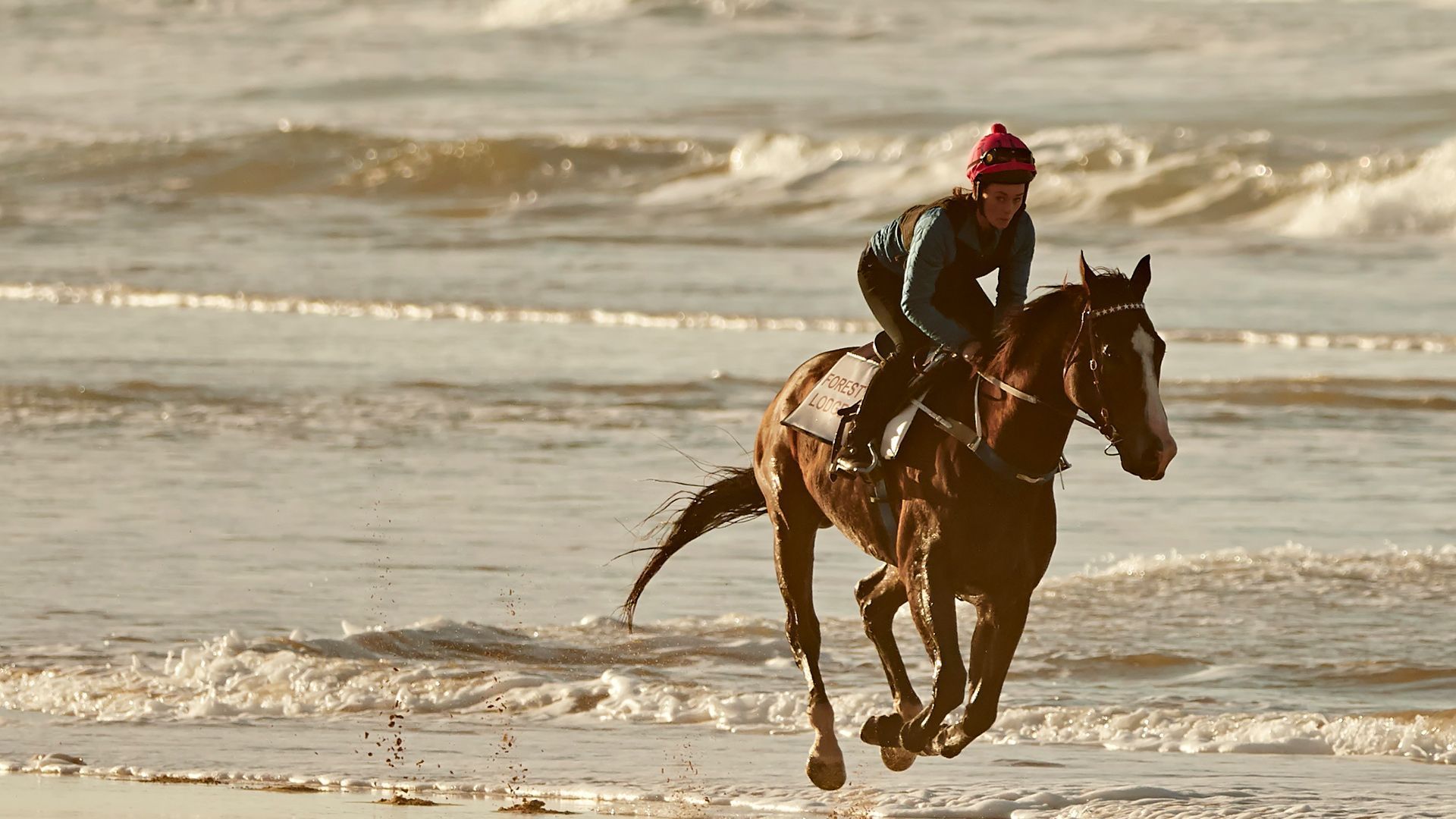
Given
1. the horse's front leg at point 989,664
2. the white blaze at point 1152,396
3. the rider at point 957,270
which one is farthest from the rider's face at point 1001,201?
the horse's front leg at point 989,664

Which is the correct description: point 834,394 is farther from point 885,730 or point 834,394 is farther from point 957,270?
point 885,730

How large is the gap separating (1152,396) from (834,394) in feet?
5.20

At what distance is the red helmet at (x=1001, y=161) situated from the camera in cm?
688

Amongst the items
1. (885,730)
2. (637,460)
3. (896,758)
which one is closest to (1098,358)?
(885,730)

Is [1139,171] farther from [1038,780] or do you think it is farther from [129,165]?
[1038,780]

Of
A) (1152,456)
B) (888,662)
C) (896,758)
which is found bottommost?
(896,758)

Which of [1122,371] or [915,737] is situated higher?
[1122,371]

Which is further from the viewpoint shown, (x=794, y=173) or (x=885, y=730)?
(x=794, y=173)

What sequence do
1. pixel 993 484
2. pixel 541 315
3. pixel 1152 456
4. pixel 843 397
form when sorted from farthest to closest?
pixel 541 315, pixel 843 397, pixel 993 484, pixel 1152 456

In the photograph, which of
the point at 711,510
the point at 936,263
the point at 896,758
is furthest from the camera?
the point at 711,510

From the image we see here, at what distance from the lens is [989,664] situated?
6.96 meters

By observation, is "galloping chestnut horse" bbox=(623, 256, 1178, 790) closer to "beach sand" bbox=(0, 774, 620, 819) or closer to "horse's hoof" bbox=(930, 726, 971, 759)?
"horse's hoof" bbox=(930, 726, 971, 759)

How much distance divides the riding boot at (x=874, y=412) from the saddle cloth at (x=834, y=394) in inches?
2.5

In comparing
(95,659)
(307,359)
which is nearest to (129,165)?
(307,359)
